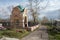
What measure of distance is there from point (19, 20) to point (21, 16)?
3.25 ft

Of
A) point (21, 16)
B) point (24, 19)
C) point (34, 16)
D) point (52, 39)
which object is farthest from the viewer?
point (34, 16)

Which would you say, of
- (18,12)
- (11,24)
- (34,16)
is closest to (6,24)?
(11,24)

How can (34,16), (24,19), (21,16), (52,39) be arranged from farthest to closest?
(34,16), (24,19), (21,16), (52,39)

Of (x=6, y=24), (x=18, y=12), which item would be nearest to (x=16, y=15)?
(x=18, y=12)

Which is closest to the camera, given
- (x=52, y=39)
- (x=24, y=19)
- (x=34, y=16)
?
(x=52, y=39)

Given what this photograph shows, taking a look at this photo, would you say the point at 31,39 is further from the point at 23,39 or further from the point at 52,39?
the point at 52,39

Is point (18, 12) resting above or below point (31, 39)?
above

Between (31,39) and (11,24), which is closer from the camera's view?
(31,39)

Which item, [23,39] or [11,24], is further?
[11,24]

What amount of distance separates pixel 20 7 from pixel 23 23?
3302 mm

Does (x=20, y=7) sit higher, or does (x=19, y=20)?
(x=20, y=7)

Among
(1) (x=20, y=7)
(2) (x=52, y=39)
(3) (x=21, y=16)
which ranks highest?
(1) (x=20, y=7)

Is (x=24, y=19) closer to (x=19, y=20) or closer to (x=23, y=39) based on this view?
(x=19, y=20)

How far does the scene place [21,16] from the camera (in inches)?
1026
